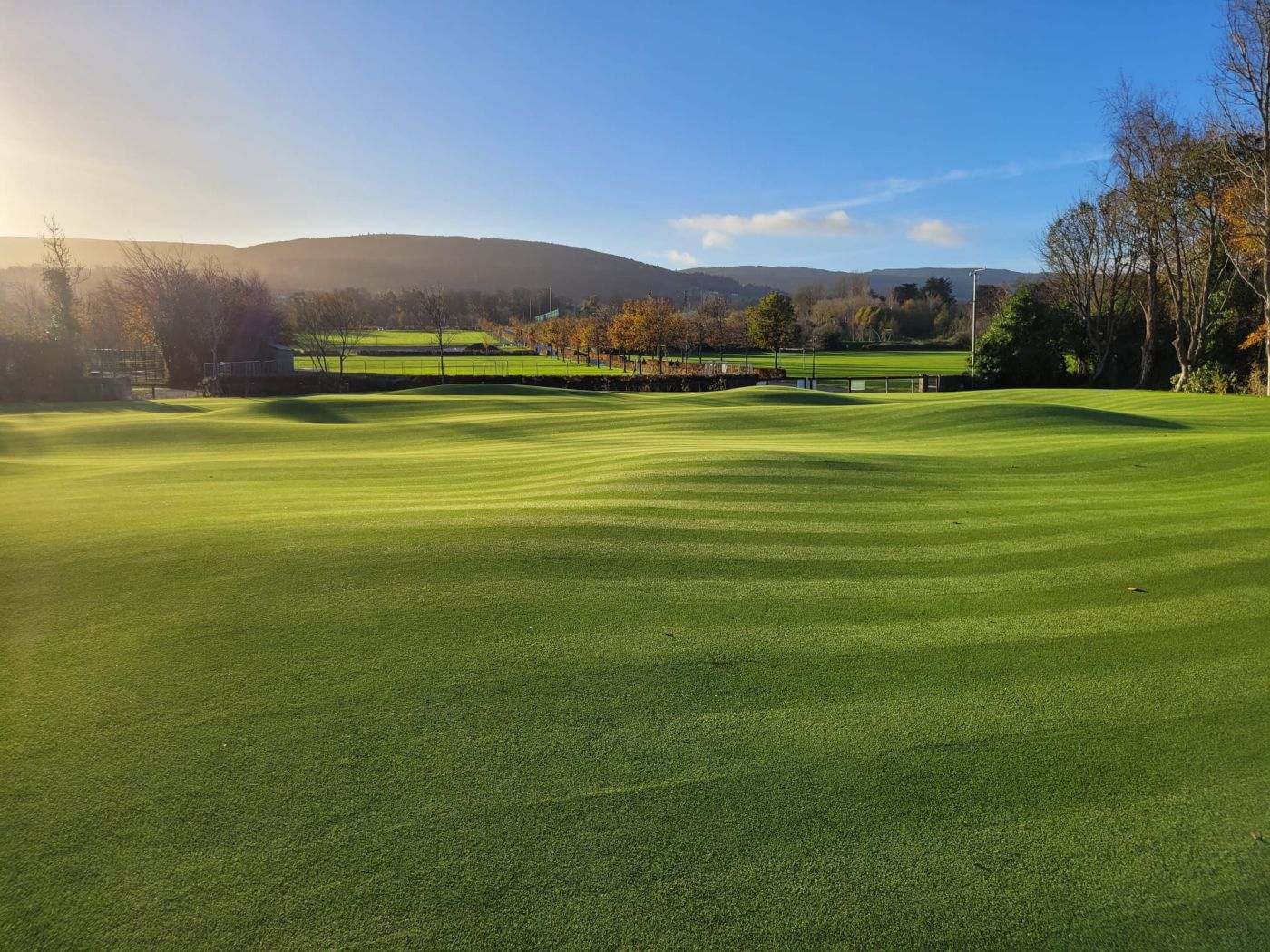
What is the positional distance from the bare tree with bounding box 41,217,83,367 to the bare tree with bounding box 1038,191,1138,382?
58.5 metres

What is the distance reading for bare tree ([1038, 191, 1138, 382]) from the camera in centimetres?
4669

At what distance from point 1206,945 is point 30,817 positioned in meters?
4.91

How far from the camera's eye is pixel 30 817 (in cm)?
329

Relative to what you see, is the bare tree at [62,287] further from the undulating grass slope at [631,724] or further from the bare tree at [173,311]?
the undulating grass slope at [631,724]

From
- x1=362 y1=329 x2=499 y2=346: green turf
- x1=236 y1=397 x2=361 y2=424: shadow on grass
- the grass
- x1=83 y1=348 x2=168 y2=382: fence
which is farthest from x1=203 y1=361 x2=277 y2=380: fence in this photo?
x1=362 y1=329 x2=499 y2=346: green turf

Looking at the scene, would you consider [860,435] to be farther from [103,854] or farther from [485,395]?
[103,854]

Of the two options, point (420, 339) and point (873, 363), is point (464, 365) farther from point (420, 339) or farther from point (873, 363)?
point (873, 363)

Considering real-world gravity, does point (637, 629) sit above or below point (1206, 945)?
above

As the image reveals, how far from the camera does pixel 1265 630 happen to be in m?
5.54

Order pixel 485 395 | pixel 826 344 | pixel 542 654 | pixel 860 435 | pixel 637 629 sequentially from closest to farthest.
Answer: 1. pixel 542 654
2. pixel 637 629
3. pixel 860 435
4. pixel 485 395
5. pixel 826 344

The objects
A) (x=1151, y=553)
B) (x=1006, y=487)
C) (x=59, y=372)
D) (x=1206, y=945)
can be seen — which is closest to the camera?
(x=1206, y=945)

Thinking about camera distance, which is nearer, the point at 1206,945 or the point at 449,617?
the point at 1206,945

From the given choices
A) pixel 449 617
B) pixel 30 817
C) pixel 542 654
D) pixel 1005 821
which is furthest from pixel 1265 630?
pixel 30 817

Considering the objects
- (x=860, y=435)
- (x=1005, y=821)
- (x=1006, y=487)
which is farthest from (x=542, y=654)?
(x=860, y=435)
